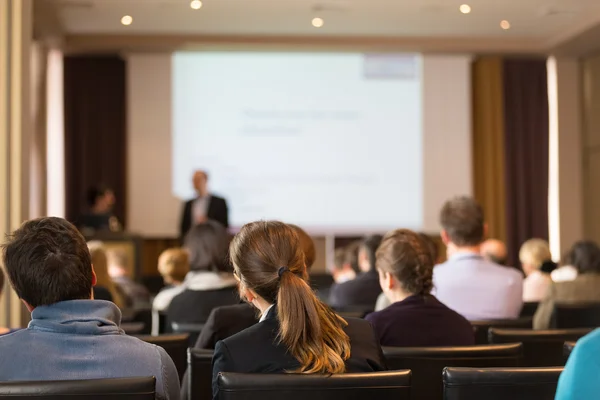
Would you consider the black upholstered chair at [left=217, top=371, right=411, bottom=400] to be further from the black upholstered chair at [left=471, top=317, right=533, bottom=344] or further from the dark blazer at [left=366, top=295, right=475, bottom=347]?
the black upholstered chair at [left=471, top=317, right=533, bottom=344]

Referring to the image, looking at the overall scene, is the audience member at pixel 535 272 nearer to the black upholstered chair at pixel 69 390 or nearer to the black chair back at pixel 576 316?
the black chair back at pixel 576 316

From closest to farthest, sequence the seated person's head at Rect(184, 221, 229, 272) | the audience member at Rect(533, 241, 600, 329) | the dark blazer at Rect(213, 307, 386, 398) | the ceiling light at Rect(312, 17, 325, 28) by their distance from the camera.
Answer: the dark blazer at Rect(213, 307, 386, 398), the seated person's head at Rect(184, 221, 229, 272), the audience member at Rect(533, 241, 600, 329), the ceiling light at Rect(312, 17, 325, 28)

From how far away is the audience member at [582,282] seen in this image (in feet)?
14.9

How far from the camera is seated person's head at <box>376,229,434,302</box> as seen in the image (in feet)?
9.25

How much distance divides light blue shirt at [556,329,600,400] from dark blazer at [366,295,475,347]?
1525 millimetres

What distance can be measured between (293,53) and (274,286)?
7586 mm

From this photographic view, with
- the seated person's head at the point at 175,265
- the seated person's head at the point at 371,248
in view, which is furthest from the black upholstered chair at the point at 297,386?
the seated person's head at the point at 175,265

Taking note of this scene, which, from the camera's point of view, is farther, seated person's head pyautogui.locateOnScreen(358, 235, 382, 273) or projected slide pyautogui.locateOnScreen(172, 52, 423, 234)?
projected slide pyautogui.locateOnScreen(172, 52, 423, 234)

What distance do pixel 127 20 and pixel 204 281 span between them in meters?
5.50

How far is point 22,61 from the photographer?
13.4 ft

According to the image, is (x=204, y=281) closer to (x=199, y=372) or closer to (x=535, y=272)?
(x=199, y=372)

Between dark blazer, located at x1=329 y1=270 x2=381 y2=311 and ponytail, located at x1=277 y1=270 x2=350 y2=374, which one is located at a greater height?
ponytail, located at x1=277 y1=270 x2=350 y2=374

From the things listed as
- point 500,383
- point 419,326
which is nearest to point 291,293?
point 500,383

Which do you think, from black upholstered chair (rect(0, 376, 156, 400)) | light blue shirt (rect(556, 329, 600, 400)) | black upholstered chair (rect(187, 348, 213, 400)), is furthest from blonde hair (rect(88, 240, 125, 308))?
light blue shirt (rect(556, 329, 600, 400))
